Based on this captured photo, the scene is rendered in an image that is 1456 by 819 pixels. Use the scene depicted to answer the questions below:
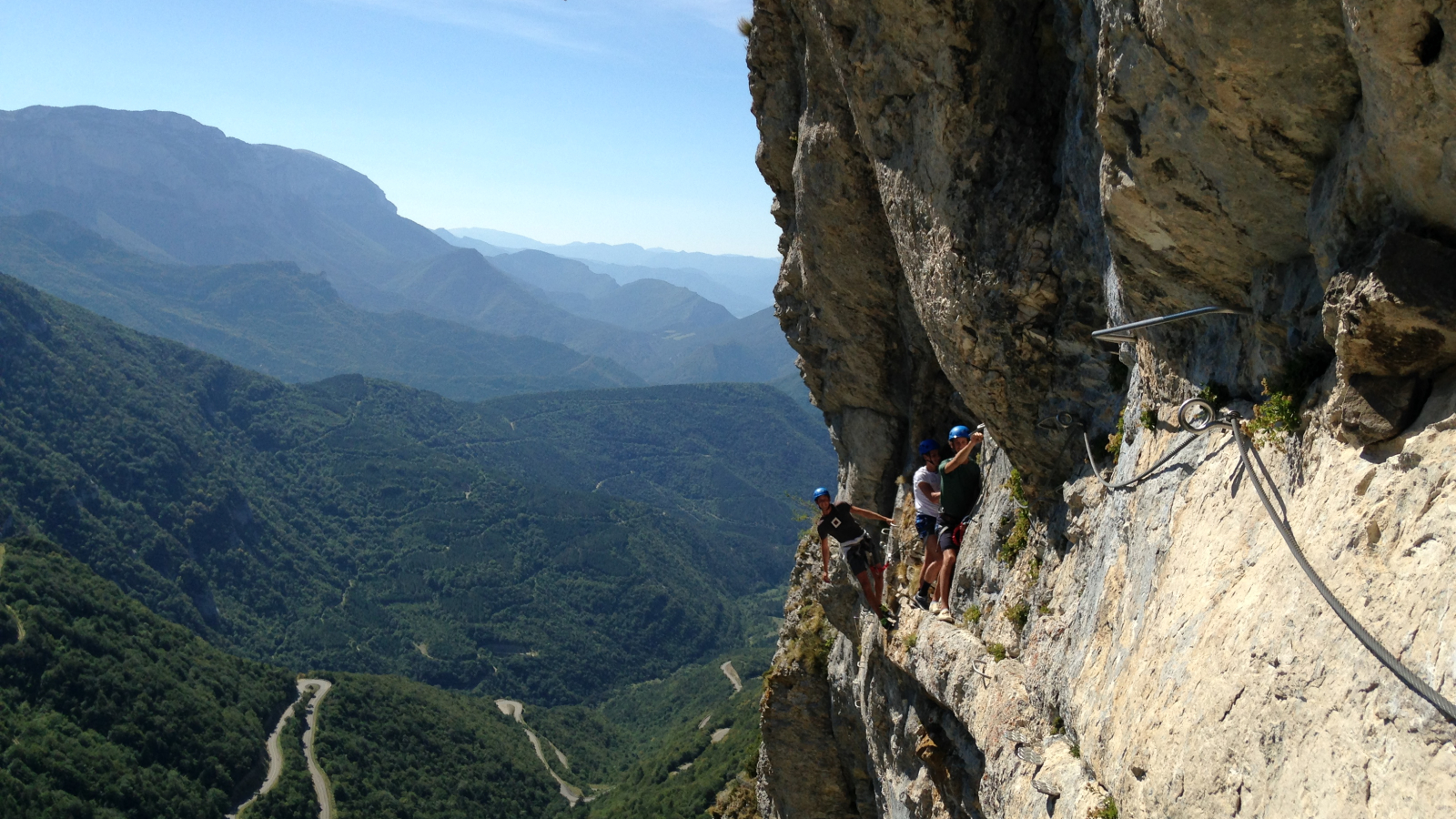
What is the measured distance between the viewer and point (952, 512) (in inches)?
485

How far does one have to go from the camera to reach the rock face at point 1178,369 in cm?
417

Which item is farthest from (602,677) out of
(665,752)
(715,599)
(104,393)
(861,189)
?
(861,189)

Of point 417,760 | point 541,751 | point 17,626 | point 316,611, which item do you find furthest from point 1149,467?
point 316,611

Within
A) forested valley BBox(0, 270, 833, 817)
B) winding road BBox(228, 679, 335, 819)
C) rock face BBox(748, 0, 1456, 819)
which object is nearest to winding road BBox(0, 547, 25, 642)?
forested valley BBox(0, 270, 833, 817)

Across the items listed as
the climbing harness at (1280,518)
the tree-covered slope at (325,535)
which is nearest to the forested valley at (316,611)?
the tree-covered slope at (325,535)

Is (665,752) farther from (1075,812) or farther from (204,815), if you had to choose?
(1075,812)

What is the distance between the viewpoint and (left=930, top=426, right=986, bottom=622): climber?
12023 mm

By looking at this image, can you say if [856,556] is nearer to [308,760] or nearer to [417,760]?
[308,760]

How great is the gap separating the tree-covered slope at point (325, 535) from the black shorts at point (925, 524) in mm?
119036

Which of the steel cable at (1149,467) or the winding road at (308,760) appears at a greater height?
the steel cable at (1149,467)

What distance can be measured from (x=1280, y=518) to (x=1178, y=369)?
1993mm

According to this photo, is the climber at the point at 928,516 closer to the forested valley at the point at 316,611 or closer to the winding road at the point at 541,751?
the forested valley at the point at 316,611

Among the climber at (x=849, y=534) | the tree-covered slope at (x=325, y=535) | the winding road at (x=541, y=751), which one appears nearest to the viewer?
the climber at (x=849, y=534)

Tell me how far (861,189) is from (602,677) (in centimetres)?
12953
